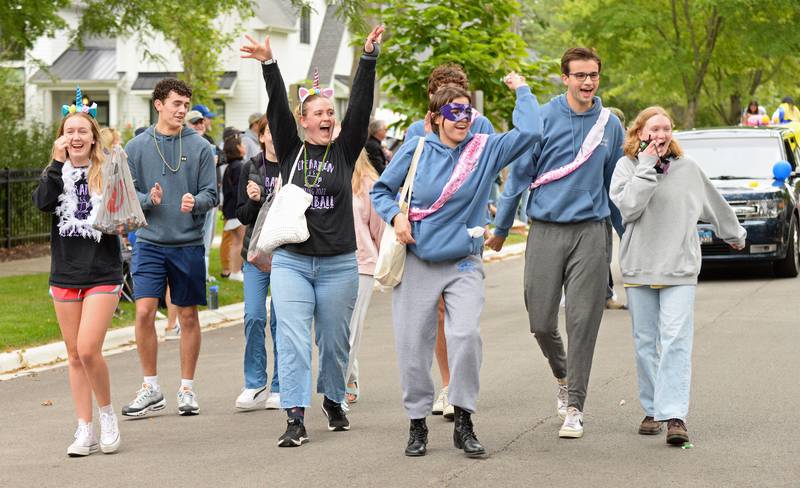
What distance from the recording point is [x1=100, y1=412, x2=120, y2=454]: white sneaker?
24.8 ft

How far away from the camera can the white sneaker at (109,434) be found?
757cm

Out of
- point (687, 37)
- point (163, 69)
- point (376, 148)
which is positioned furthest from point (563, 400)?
point (163, 69)

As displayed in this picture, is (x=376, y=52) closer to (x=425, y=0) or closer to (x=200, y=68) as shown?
(x=425, y=0)

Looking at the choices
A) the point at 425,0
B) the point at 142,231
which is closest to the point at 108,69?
the point at 425,0

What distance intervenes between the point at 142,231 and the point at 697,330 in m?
5.67

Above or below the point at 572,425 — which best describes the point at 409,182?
above

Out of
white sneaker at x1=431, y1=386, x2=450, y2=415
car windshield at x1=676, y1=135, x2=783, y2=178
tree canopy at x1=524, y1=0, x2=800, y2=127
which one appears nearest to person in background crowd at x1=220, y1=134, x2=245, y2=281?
car windshield at x1=676, y1=135, x2=783, y2=178

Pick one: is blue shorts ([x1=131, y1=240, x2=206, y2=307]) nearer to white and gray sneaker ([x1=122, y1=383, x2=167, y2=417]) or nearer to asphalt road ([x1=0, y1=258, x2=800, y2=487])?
white and gray sneaker ([x1=122, y1=383, x2=167, y2=417])

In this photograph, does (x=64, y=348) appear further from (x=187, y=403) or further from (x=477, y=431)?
(x=477, y=431)

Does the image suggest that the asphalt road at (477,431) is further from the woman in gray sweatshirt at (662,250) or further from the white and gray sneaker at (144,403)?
the woman in gray sweatshirt at (662,250)

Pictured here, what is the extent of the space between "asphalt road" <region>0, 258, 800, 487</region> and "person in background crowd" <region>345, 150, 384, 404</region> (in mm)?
261

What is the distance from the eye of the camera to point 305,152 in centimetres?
788

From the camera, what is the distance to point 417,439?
23.9 feet

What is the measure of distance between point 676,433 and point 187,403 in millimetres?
3231
